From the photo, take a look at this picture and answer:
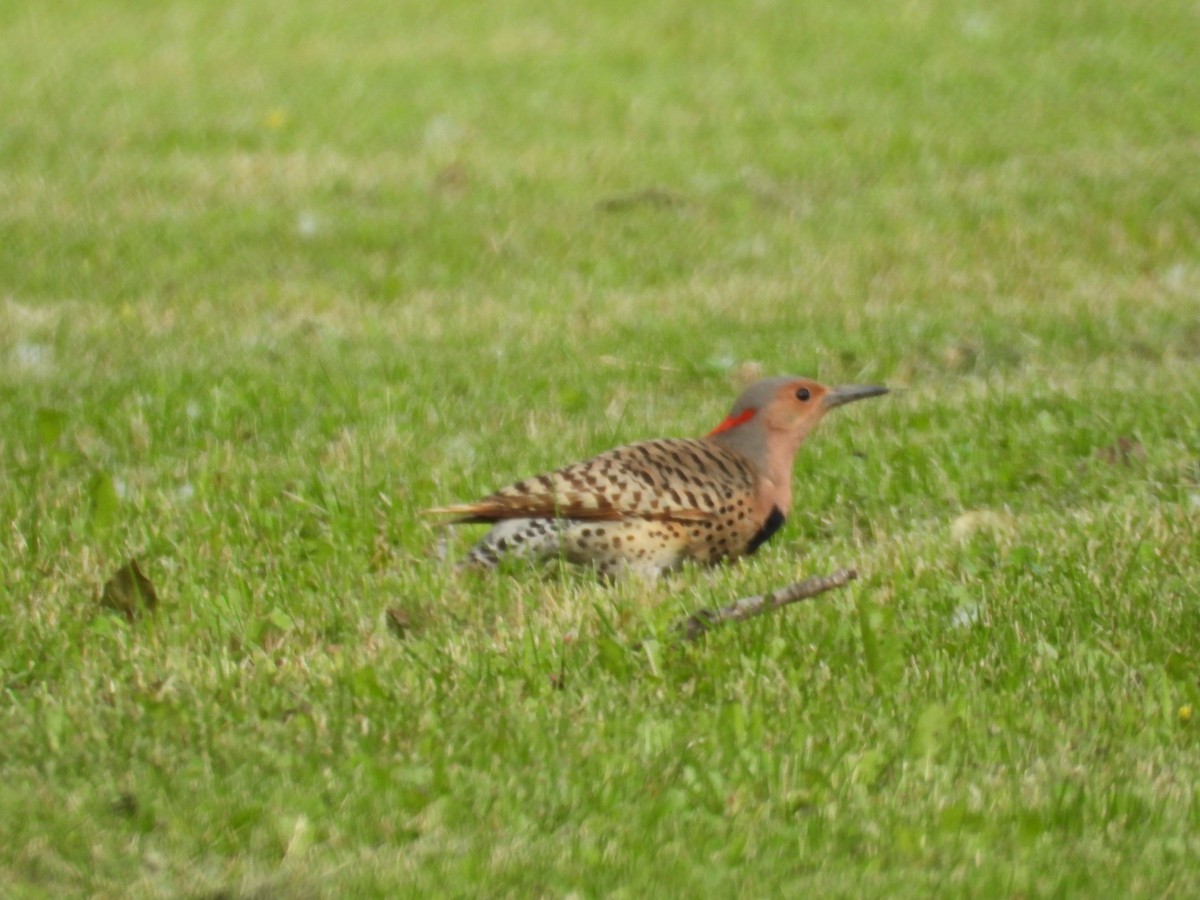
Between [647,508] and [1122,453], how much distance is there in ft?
7.32

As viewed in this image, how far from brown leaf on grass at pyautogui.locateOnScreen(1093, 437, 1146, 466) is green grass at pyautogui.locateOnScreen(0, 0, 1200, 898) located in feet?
0.12

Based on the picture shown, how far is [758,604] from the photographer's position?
5.21 m

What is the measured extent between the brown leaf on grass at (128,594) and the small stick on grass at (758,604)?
1.61 meters

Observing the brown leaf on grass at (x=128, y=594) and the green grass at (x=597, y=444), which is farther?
the brown leaf on grass at (x=128, y=594)

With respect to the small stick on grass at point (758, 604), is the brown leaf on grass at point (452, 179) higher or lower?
lower

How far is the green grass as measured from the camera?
4230 mm

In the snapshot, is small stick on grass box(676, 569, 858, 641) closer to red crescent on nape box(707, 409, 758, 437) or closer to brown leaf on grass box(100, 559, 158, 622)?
red crescent on nape box(707, 409, 758, 437)

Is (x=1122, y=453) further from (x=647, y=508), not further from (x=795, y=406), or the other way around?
(x=647, y=508)

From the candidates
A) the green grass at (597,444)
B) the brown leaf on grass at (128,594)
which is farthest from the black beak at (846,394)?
the brown leaf on grass at (128,594)

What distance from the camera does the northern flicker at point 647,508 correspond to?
587cm

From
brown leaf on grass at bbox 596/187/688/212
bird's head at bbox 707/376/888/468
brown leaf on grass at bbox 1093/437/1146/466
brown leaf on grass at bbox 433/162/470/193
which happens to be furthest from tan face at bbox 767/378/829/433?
brown leaf on grass at bbox 433/162/470/193

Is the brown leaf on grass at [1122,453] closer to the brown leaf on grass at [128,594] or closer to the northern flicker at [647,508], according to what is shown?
the northern flicker at [647,508]

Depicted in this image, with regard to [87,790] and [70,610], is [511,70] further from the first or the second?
[87,790]

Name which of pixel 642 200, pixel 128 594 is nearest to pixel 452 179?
pixel 642 200
